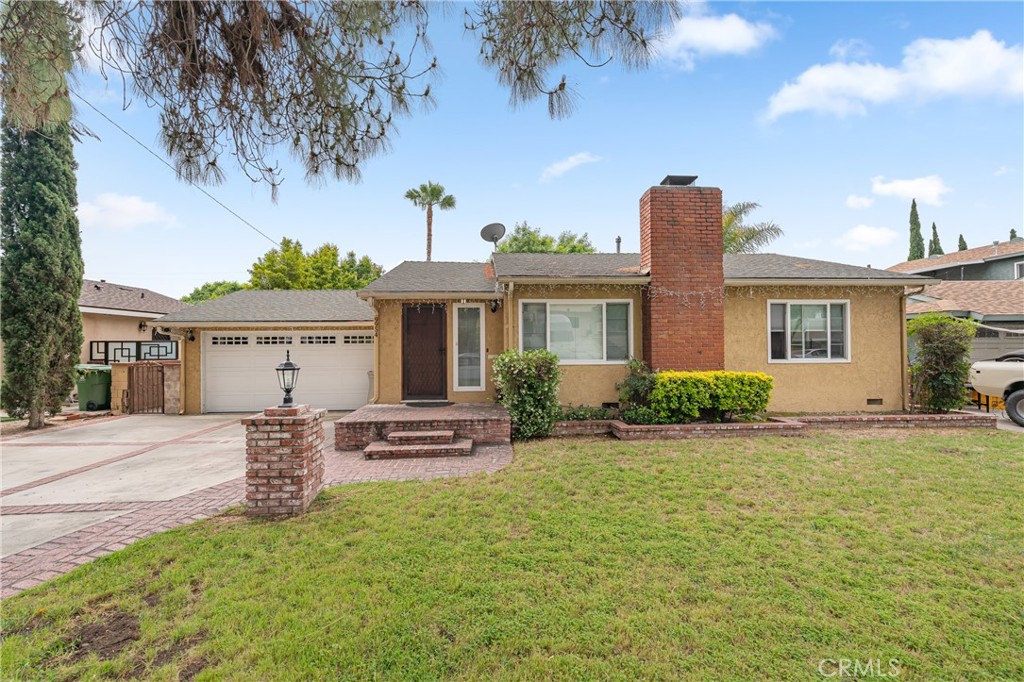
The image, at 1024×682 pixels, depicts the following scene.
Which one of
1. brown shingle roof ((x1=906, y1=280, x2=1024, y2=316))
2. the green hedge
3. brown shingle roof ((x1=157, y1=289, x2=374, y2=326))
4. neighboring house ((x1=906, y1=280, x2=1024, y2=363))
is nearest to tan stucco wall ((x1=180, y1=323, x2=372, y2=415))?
brown shingle roof ((x1=157, y1=289, x2=374, y2=326))

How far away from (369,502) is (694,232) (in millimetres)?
7587

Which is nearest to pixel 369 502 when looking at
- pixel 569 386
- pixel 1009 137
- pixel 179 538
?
pixel 179 538

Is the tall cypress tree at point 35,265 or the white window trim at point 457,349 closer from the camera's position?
the tall cypress tree at point 35,265

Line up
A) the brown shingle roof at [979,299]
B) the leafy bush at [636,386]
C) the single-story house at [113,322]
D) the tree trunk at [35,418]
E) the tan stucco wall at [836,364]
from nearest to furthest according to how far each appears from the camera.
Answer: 1. the leafy bush at [636,386]
2. the tan stucco wall at [836,364]
3. the tree trunk at [35,418]
4. the brown shingle roof at [979,299]
5. the single-story house at [113,322]

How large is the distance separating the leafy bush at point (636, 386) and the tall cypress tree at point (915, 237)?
38.0 m

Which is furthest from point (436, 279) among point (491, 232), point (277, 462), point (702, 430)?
point (277, 462)

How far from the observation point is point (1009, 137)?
27.5ft

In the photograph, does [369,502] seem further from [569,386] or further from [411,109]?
[569,386]

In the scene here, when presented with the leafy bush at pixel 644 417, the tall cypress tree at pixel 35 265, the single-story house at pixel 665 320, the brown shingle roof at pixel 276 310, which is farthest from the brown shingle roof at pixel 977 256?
the tall cypress tree at pixel 35 265

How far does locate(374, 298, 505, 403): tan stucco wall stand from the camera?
9633 mm

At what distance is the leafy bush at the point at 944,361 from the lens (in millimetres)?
8695

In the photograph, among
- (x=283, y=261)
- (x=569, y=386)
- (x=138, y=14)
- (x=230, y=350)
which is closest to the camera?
(x=138, y=14)

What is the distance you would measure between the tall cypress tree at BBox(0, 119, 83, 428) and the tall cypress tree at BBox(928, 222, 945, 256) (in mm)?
46721

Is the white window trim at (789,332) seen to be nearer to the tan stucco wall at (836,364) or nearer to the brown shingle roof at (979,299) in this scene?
the tan stucco wall at (836,364)
